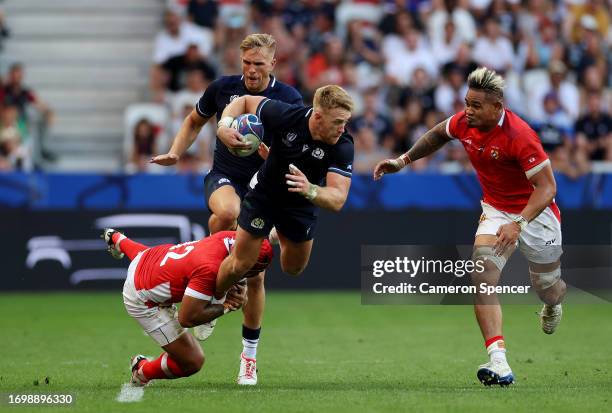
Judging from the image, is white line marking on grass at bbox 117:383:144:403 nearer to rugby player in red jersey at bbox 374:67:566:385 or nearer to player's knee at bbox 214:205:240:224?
player's knee at bbox 214:205:240:224

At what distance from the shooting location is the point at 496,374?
905cm

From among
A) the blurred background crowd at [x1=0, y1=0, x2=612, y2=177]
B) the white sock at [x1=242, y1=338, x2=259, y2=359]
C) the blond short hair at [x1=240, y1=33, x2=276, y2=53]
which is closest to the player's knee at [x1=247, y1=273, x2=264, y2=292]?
the white sock at [x1=242, y1=338, x2=259, y2=359]

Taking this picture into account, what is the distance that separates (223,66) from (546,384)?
11.8 meters

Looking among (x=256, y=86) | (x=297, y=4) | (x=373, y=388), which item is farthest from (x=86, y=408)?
(x=297, y=4)

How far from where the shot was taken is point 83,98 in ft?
69.3

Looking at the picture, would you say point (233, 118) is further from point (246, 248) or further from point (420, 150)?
point (420, 150)

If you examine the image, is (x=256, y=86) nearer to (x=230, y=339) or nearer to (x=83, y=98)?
(x=230, y=339)

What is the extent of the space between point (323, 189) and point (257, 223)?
794mm

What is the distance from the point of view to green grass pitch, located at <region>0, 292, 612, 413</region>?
825cm

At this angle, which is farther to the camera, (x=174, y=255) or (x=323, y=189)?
(x=174, y=255)

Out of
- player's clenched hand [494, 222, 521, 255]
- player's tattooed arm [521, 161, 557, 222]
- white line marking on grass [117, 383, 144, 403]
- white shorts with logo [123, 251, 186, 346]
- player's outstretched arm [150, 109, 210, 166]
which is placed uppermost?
player's outstretched arm [150, 109, 210, 166]

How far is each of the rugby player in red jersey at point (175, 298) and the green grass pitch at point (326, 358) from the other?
0.21 meters

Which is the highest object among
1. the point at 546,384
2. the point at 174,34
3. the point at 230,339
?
the point at 174,34

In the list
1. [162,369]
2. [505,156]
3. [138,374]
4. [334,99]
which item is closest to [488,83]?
[505,156]
